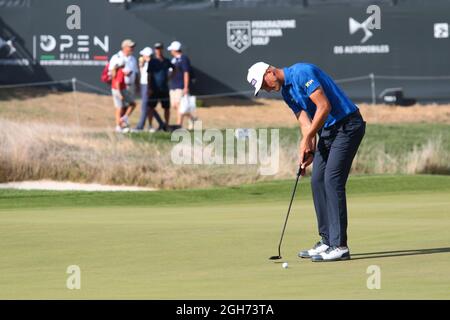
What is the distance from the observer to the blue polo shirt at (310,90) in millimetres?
10406

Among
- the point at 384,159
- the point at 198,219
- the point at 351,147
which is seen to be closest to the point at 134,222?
the point at 198,219

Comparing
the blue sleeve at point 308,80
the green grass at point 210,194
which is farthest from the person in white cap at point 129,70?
the blue sleeve at point 308,80

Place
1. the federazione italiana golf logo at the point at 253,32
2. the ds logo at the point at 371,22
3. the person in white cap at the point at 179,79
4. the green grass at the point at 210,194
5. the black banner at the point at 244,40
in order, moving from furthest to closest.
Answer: the federazione italiana golf logo at the point at 253,32 → the black banner at the point at 244,40 → the ds logo at the point at 371,22 → the person in white cap at the point at 179,79 → the green grass at the point at 210,194

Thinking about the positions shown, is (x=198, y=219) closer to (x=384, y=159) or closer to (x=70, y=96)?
(x=384, y=159)

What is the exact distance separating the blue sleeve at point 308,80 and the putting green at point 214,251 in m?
1.42

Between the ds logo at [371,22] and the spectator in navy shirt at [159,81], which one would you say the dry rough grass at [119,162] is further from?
the ds logo at [371,22]

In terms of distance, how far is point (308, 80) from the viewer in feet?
34.0

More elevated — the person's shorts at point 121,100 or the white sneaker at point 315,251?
the person's shorts at point 121,100

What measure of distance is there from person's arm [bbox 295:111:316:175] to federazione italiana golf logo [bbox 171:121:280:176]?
34.4 feet

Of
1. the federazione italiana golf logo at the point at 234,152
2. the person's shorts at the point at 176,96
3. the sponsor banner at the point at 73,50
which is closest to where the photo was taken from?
the federazione italiana golf logo at the point at 234,152

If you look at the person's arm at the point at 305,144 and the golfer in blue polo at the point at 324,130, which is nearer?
the golfer in blue polo at the point at 324,130

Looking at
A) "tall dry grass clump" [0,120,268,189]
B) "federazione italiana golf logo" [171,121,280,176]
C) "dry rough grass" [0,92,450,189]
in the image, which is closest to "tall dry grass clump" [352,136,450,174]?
"dry rough grass" [0,92,450,189]

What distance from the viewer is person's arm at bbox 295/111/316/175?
1059 centimetres

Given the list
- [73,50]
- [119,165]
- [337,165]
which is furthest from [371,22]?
[337,165]
